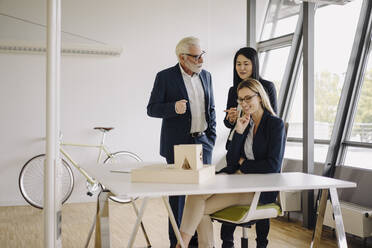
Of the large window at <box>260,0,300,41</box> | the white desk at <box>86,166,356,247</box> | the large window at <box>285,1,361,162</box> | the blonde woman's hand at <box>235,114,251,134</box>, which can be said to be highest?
the large window at <box>260,0,300,41</box>

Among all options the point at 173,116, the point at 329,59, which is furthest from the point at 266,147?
the point at 329,59

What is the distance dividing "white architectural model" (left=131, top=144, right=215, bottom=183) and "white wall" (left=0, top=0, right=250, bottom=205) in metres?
3.88

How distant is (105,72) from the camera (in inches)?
233

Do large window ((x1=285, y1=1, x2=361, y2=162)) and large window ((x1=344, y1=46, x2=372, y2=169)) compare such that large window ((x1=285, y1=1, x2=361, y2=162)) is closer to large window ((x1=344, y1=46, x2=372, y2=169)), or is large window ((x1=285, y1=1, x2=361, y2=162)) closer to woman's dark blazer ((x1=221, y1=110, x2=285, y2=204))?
large window ((x1=344, y1=46, x2=372, y2=169))

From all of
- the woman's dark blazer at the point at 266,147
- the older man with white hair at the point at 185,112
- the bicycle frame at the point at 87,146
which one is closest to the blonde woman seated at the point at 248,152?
the woman's dark blazer at the point at 266,147

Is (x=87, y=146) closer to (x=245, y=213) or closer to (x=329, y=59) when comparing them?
(x=329, y=59)

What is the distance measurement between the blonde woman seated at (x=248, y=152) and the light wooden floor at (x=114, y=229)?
4.38 ft

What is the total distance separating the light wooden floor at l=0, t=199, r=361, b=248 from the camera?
3.73 meters

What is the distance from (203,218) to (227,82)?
432cm

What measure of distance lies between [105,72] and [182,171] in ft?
13.7

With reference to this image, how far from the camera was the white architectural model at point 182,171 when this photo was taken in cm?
200

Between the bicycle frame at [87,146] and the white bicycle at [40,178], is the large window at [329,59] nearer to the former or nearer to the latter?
the white bicycle at [40,178]

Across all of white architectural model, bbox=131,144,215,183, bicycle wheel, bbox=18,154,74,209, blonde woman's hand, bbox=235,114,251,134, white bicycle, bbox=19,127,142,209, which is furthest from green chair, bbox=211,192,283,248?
bicycle wheel, bbox=18,154,74,209

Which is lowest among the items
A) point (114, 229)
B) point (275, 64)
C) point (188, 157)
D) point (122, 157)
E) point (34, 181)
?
point (114, 229)
